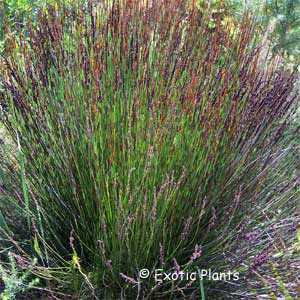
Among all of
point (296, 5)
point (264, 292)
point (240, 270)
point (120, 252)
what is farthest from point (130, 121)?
point (296, 5)

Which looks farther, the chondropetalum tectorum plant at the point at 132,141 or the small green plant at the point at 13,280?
the chondropetalum tectorum plant at the point at 132,141

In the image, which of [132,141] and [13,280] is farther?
[132,141]

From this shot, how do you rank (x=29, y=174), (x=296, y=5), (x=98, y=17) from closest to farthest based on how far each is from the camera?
(x=29, y=174) → (x=98, y=17) → (x=296, y=5)

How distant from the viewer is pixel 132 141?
2.09 meters

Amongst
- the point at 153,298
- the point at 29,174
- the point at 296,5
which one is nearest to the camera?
the point at 153,298

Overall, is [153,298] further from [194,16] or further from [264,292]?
[194,16]

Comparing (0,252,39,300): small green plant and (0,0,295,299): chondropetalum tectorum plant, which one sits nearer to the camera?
(0,252,39,300): small green plant

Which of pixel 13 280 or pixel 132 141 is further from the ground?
pixel 132 141

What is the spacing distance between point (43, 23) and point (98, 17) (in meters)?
0.30

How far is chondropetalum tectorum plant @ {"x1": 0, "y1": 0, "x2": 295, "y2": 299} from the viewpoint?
2.09 m

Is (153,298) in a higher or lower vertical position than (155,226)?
lower

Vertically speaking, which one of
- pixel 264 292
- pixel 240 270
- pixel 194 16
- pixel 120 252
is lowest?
pixel 264 292

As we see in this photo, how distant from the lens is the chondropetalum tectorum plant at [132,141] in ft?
6.86

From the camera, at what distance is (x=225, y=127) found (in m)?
2.23
